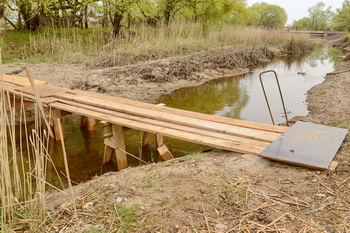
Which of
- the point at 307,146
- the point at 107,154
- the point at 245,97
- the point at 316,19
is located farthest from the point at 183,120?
the point at 316,19

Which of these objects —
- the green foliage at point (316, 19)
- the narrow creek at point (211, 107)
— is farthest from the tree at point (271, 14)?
the narrow creek at point (211, 107)

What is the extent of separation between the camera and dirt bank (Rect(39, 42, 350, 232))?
2293 mm

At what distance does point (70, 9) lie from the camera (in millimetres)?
14180

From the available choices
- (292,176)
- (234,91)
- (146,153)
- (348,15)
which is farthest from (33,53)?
→ (348,15)

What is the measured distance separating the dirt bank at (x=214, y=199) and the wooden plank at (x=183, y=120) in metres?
0.50

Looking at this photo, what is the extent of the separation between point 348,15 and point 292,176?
48932 mm

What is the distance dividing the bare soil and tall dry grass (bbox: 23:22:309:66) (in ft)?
24.2

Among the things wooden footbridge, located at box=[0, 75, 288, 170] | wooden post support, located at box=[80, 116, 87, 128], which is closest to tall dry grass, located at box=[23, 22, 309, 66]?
wooden post support, located at box=[80, 116, 87, 128]

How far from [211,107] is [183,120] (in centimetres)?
383

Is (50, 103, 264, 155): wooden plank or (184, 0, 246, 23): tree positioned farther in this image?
(184, 0, 246, 23): tree

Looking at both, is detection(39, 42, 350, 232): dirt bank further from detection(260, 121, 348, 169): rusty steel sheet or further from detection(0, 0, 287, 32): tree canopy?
detection(0, 0, 287, 32): tree canopy

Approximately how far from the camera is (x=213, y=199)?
2600 mm

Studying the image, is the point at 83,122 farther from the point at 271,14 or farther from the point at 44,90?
the point at 271,14

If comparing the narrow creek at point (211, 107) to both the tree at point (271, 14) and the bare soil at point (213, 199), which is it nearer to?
the bare soil at point (213, 199)
